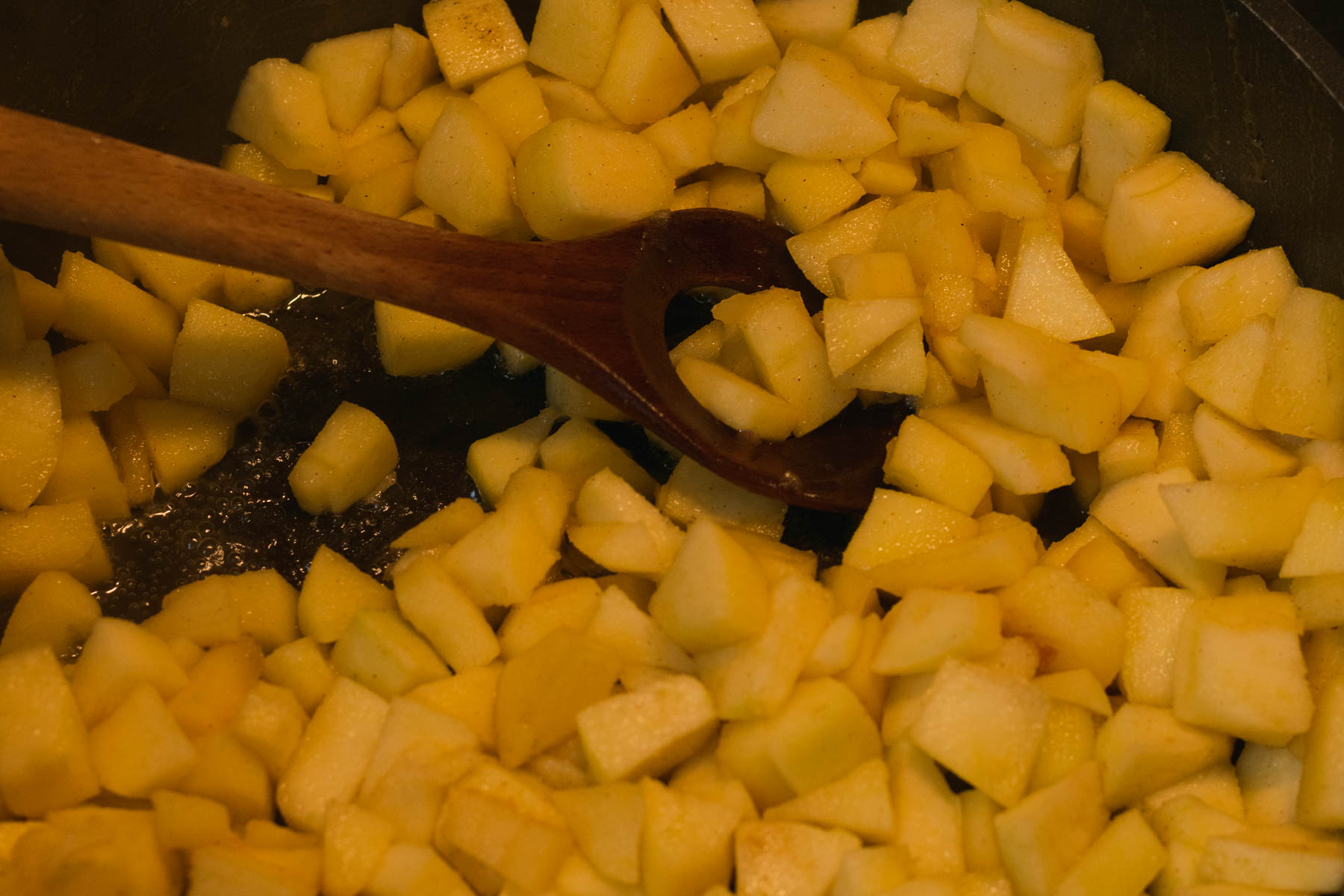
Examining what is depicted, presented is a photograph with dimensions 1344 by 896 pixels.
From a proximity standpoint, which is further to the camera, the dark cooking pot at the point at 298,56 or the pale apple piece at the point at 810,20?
the pale apple piece at the point at 810,20

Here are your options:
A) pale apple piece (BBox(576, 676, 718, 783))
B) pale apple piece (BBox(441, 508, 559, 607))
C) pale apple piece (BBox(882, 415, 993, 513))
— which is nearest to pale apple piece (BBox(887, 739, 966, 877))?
pale apple piece (BBox(576, 676, 718, 783))

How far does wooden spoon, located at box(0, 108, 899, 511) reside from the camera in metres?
1.53

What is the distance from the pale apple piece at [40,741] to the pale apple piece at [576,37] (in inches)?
53.4

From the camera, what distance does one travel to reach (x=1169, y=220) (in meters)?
1.90

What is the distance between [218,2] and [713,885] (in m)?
1.81

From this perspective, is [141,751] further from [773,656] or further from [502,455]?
[773,656]

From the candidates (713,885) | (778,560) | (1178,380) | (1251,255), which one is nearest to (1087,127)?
(1251,255)

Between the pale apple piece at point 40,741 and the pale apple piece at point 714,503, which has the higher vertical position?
the pale apple piece at point 714,503

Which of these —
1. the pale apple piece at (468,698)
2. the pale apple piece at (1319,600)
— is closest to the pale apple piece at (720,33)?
the pale apple piece at (468,698)

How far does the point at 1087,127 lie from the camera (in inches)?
79.4

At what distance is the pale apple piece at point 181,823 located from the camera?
1497mm

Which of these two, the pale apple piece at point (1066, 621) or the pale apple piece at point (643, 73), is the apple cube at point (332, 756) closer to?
the pale apple piece at point (1066, 621)

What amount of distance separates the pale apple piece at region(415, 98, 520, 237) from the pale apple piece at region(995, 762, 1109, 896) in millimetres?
1342

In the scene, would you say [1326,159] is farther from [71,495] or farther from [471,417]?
[71,495]
